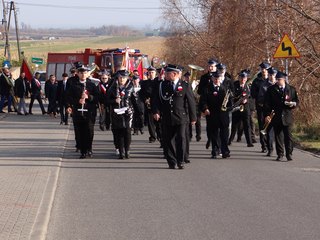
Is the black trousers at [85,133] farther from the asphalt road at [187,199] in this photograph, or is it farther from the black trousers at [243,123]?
the black trousers at [243,123]

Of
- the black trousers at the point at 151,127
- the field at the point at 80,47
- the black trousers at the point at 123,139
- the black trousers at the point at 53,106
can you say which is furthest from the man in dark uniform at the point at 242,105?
the field at the point at 80,47

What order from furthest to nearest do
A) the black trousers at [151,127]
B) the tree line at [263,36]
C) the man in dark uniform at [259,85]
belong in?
1. the tree line at [263,36]
2. the black trousers at [151,127]
3. the man in dark uniform at [259,85]

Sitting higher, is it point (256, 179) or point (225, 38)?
point (225, 38)

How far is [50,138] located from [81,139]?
14.7 feet

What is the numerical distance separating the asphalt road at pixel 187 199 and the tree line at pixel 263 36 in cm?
723

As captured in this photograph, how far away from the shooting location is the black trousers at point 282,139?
15.5 m

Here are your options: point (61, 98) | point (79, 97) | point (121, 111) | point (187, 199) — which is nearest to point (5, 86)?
point (61, 98)

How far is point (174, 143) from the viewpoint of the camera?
14.2m

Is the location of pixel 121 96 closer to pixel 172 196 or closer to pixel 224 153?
pixel 224 153

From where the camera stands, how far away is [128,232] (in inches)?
334

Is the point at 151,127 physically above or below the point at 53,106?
above

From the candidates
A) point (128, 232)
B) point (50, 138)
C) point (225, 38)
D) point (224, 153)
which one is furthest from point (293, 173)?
point (225, 38)

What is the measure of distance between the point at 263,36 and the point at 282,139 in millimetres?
10700

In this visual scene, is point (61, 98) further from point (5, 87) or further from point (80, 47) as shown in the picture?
point (80, 47)
